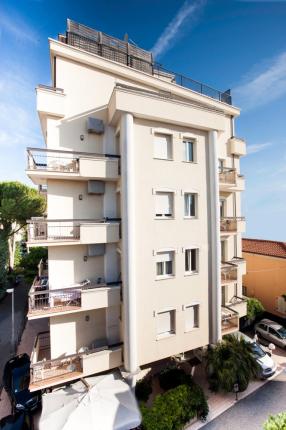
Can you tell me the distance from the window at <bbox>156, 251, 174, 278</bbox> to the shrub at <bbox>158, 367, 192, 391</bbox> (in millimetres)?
5608

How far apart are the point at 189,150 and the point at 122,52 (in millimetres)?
7690

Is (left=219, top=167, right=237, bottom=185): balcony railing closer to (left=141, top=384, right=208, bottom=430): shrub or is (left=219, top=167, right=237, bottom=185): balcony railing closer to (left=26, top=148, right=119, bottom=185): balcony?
(left=26, top=148, right=119, bottom=185): balcony

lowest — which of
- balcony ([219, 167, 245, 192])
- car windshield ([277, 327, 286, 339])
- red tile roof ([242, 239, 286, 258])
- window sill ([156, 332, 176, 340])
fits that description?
car windshield ([277, 327, 286, 339])

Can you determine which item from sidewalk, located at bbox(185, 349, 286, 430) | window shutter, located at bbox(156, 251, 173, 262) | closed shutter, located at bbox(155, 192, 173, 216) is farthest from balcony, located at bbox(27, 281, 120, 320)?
sidewalk, located at bbox(185, 349, 286, 430)

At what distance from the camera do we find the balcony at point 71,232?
1034 centimetres

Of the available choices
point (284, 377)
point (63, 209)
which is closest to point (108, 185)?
point (63, 209)

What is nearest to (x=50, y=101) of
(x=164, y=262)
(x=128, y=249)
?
(x=128, y=249)

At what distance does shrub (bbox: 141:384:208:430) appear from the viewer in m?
9.30

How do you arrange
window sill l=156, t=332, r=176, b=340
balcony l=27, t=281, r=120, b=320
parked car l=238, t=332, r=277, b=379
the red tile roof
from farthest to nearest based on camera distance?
the red tile roof < parked car l=238, t=332, r=277, b=379 < window sill l=156, t=332, r=176, b=340 < balcony l=27, t=281, r=120, b=320

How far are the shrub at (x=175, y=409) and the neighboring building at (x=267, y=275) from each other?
12789 mm

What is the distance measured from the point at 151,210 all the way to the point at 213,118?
667cm

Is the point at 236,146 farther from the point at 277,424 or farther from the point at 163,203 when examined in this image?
the point at 277,424

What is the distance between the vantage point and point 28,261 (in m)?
26.1

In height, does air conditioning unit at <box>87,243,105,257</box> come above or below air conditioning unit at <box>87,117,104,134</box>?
below
